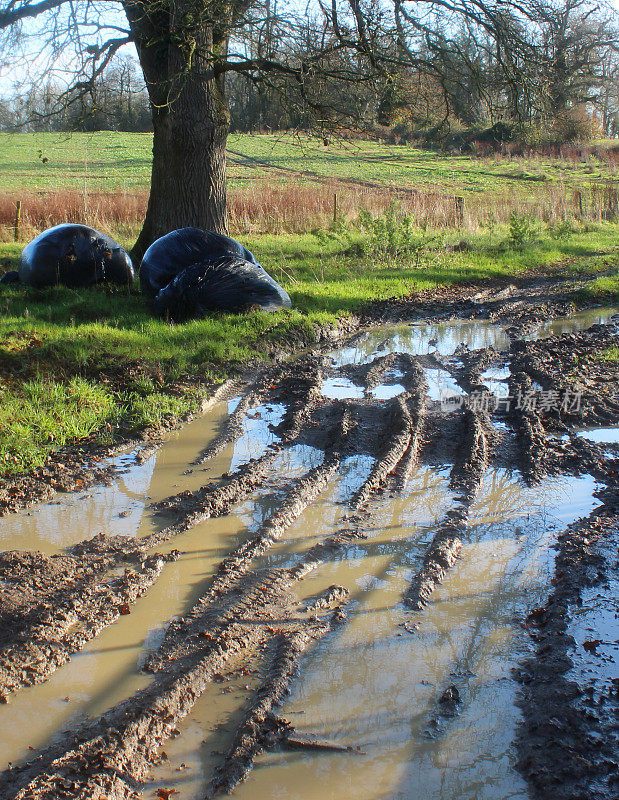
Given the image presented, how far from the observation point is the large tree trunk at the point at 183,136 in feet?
35.9

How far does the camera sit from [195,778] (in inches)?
98.7

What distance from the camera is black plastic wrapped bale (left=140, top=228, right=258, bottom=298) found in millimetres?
9328

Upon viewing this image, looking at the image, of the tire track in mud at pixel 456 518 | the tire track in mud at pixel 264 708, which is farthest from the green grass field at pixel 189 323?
the tire track in mud at pixel 264 708

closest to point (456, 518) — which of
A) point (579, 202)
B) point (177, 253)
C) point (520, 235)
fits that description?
point (177, 253)

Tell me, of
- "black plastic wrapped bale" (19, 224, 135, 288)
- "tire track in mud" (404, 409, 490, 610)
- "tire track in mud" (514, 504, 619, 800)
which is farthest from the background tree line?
"tire track in mud" (514, 504, 619, 800)

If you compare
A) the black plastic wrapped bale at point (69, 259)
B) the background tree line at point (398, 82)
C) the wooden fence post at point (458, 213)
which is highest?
the background tree line at point (398, 82)

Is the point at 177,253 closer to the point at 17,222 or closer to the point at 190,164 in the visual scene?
the point at 190,164

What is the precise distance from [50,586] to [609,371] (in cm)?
637

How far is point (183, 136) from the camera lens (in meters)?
11.1

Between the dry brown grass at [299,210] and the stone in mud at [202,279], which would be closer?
the stone in mud at [202,279]

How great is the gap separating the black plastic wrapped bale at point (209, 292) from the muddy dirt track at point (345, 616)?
294cm

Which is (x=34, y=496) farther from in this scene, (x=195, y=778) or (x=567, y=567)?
(x=567, y=567)

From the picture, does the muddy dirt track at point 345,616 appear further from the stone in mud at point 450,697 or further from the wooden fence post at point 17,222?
the wooden fence post at point 17,222

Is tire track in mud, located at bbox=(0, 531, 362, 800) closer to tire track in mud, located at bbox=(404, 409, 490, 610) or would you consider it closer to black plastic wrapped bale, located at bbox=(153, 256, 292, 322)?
tire track in mud, located at bbox=(404, 409, 490, 610)
